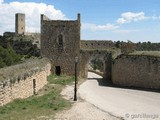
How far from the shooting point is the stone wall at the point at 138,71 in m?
25.5

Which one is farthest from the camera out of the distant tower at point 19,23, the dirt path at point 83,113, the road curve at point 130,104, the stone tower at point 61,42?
the distant tower at point 19,23

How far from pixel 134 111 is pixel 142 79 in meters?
10.6

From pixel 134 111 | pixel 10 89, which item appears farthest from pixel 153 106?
pixel 10 89

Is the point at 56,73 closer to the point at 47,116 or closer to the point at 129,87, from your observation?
the point at 129,87

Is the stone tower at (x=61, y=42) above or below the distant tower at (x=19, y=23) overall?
below

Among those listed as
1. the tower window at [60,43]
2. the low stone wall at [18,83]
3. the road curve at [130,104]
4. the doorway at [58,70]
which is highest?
the tower window at [60,43]

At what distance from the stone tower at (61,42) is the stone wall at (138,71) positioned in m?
5.54

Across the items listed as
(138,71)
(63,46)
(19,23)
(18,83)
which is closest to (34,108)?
(18,83)

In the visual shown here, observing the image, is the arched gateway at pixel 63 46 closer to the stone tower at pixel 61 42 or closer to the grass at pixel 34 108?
the stone tower at pixel 61 42

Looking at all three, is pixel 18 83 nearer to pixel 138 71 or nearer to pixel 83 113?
pixel 83 113

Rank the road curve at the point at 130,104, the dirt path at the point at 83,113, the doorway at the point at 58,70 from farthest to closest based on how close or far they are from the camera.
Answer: the doorway at the point at 58,70
the road curve at the point at 130,104
the dirt path at the point at 83,113

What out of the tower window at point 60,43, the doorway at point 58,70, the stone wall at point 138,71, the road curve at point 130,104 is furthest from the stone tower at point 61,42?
the road curve at point 130,104

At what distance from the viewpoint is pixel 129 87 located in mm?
27406

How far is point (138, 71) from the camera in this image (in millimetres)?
27062
